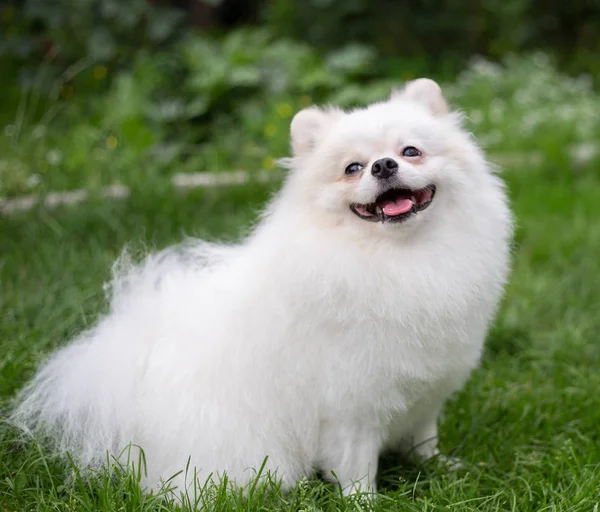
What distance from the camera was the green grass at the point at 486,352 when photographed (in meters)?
2.41

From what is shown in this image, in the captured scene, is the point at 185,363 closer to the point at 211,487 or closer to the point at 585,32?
the point at 211,487

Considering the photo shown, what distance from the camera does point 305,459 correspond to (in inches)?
A: 98.3

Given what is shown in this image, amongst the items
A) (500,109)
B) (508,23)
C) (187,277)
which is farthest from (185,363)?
(508,23)

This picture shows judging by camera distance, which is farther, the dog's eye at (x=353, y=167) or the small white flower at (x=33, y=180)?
the small white flower at (x=33, y=180)

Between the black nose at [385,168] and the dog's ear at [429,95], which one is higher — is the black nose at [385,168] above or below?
below

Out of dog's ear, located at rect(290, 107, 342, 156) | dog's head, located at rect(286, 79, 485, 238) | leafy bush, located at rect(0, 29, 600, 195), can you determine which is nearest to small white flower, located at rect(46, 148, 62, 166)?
leafy bush, located at rect(0, 29, 600, 195)

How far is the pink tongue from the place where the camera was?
7.36 feet

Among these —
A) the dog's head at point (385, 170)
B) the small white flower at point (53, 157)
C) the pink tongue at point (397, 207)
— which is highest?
the small white flower at point (53, 157)

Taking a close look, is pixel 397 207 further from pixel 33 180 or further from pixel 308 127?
pixel 33 180

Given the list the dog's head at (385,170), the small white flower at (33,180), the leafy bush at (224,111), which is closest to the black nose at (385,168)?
the dog's head at (385,170)

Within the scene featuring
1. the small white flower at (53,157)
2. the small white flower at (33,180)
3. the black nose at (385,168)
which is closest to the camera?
the black nose at (385,168)

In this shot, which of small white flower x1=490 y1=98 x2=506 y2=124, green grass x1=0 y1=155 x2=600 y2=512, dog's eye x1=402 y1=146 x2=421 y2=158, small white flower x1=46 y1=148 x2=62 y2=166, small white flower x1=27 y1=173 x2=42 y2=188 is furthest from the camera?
small white flower x1=490 y1=98 x2=506 y2=124

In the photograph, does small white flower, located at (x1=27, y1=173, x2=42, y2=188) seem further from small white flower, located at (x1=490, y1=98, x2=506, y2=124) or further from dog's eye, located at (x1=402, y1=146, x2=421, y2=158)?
small white flower, located at (x1=490, y1=98, x2=506, y2=124)

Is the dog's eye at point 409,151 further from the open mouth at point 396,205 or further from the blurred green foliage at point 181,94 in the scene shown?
the blurred green foliage at point 181,94
